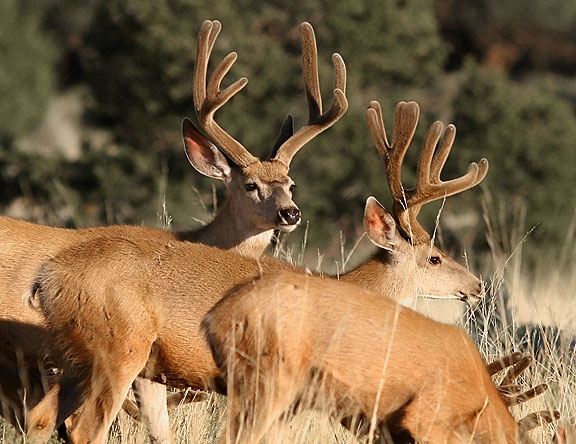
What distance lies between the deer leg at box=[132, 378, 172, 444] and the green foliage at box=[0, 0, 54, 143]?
22960 mm

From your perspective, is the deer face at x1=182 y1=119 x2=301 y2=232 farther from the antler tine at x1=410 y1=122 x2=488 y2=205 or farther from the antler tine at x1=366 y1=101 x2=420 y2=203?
the antler tine at x1=410 y1=122 x2=488 y2=205

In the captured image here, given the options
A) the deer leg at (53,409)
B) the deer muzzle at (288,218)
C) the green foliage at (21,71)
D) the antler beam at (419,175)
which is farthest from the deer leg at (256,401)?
the green foliage at (21,71)

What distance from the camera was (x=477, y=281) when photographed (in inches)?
290

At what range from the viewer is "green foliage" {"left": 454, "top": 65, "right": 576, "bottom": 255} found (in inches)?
767

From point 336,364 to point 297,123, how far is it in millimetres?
15127

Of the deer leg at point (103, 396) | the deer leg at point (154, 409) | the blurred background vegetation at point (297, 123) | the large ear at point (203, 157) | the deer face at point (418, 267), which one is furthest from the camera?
the blurred background vegetation at point (297, 123)

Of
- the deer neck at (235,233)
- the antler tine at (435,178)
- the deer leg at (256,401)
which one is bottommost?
the deer neck at (235,233)

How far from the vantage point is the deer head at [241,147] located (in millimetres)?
8242

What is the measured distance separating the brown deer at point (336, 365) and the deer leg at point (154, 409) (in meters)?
1.53

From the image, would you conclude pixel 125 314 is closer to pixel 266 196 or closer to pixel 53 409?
pixel 53 409

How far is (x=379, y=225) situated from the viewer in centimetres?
737

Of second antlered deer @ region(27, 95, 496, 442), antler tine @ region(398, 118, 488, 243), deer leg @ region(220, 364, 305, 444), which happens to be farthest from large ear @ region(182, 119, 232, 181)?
deer leg @ region(220, 364, 305, 444)

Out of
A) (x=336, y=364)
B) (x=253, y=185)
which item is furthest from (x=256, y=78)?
(x=336, y=364)

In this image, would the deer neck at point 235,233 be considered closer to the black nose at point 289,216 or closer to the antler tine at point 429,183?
the black nose at point 289,216
